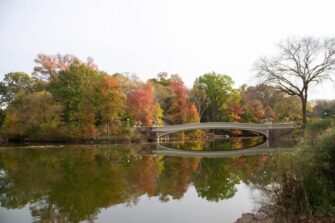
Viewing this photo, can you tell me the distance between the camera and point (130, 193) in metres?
10.0

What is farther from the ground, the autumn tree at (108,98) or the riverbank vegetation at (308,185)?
the autumn tree at (108,98)

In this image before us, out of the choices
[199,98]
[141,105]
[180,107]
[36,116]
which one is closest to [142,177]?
[141,105]

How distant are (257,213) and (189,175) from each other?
6242 mm

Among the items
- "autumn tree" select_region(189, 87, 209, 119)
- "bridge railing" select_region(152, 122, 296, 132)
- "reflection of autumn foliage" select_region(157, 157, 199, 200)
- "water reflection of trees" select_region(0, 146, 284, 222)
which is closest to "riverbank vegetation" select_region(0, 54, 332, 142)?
"autumn tree" select_region(189, 87, 209, 119)

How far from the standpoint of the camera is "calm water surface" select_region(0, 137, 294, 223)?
780 cm

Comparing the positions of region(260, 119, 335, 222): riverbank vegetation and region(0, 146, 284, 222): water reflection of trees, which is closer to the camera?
region(260, 119, 335, 222): riverbank vegetation

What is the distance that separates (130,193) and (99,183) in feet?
6.40

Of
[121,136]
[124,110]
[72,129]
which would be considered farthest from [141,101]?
[72,129]

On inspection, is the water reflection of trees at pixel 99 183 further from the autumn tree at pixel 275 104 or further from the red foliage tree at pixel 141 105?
the autumn tree at pixel 275 104

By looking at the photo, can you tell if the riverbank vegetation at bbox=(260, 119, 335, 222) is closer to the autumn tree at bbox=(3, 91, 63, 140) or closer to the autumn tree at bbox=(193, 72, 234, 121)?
the autumn tree at bbox=(3, 91, 63, 140)

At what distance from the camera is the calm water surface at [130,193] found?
7.80 meters

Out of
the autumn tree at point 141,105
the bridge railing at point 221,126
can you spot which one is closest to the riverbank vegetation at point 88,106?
the autumn tree at point 141,105

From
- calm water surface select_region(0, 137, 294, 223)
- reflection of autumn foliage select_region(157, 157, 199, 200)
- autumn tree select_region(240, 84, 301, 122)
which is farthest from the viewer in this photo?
autumn tree select_region(240, 84, 301, 122)

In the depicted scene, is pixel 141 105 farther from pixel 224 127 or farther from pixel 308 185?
pixel 308 185
